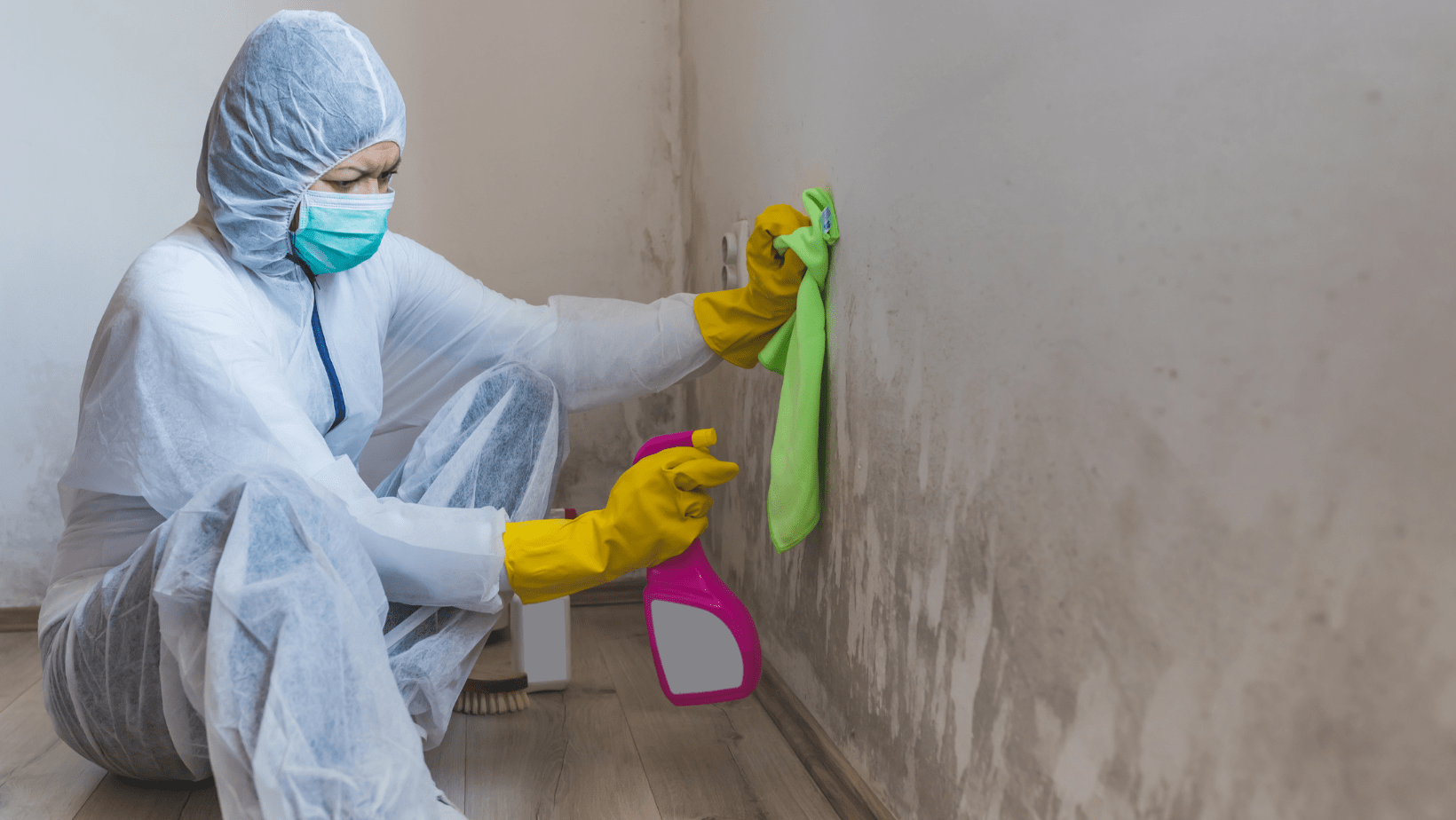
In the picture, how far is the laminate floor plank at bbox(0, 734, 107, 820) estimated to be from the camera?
1.08 meters

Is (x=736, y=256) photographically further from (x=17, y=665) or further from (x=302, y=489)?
(x=17, y=665)

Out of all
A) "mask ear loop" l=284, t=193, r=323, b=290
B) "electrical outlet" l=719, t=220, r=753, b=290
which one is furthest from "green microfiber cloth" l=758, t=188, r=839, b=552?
"mask ear loop" l=284, t=193, r=323, b=290

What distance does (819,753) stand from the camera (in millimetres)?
1174

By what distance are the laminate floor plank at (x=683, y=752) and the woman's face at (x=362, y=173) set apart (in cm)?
77

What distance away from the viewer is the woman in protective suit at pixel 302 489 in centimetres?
78

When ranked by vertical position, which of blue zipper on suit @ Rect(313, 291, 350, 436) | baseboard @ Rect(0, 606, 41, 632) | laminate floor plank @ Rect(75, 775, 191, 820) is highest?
blue zipper on suit @ Rect(313, 291, 350, 436)

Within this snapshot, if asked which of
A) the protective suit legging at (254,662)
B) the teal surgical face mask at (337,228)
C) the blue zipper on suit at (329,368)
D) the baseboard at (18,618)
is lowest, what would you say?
the baseboard at (18,618)

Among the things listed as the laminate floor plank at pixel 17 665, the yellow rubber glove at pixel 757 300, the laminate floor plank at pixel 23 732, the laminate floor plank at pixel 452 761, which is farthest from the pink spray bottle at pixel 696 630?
the laminate floor plank at pixel 17 665

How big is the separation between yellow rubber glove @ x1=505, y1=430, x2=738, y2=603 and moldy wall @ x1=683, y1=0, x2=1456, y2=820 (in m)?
0.19

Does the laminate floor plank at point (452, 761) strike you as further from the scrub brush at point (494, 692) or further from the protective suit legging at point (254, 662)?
the protective suit legging at point (254, 662)

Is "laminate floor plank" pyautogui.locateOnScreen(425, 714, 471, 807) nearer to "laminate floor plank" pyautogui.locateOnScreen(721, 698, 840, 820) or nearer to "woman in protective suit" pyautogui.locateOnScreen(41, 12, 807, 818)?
"woman in protective suit" pyautogui.locateOnScreen(41, 12, 807, 818)

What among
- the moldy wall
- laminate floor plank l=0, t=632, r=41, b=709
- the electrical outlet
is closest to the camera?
the moldy wall

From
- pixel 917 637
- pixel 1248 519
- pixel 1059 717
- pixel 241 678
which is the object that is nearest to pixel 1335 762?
pixel 1248 519

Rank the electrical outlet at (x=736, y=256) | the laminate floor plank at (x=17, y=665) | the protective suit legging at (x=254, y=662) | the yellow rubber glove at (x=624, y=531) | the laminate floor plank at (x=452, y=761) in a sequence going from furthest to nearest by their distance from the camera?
the laminate floor plank at (x=17, y=665) < the electrical outlet at (x=736, y=256) < the laminate floor plank at (x=452, y=761) < the yellow rubber glove at (x=624, y=531) < the protective suit legging at (x=254, y=662)
